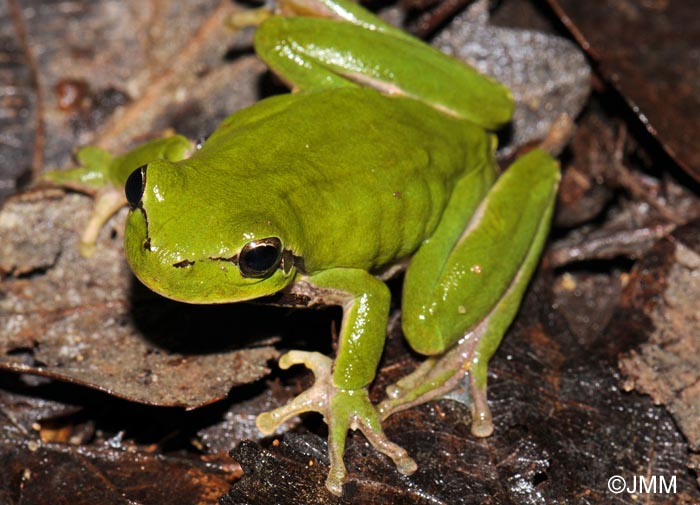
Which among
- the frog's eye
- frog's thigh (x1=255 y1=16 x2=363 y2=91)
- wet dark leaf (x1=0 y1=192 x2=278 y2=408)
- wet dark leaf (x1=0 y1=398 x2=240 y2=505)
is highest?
frog's thigh (x1=255 y1=16 x2=363 y2=91)

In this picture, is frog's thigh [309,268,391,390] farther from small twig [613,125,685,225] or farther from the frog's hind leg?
small twig [613,125,685,225]

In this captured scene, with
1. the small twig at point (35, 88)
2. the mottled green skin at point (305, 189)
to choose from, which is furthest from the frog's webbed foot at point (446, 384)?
the small twig at point (35, 88)

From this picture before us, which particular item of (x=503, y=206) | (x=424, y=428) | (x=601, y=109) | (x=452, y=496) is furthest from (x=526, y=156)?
(x=452, y=496)

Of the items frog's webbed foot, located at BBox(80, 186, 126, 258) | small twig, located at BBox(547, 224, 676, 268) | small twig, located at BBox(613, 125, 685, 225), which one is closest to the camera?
frog's webbed foot, located at BBox(80, 186, 126, 258)

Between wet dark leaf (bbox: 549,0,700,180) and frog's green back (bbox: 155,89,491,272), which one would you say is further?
wet dark leaf (bbox: 549,0,700,180)

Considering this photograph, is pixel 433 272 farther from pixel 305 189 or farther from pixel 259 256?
pixel 259 256

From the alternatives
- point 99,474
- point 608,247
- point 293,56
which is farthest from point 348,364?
point 608,247

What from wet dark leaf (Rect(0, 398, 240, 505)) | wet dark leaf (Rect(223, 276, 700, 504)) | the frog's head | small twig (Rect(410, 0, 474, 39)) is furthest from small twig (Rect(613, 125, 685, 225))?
wet dark leaf (Rect(0, 398, 240, 505))
